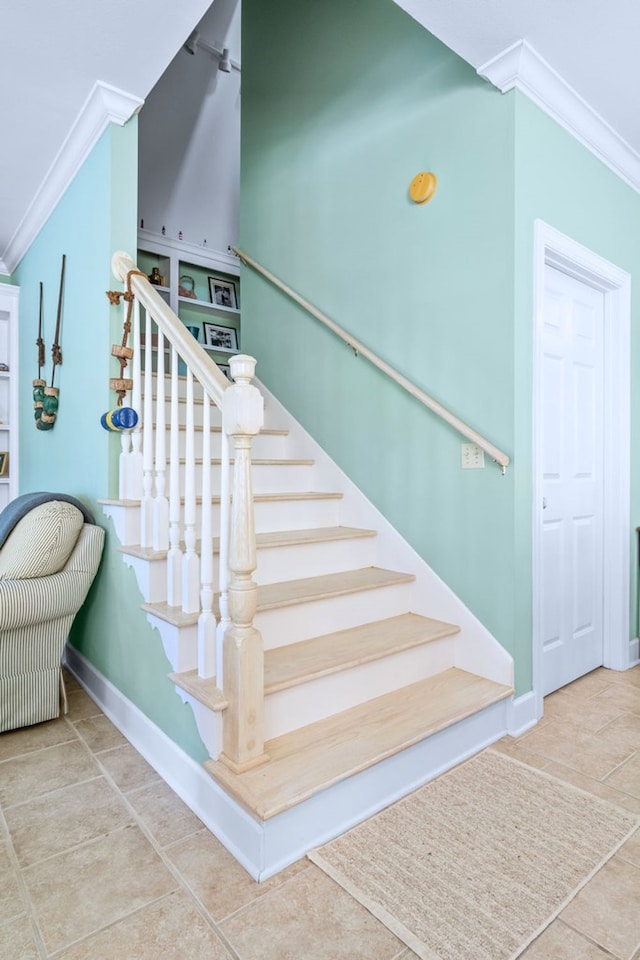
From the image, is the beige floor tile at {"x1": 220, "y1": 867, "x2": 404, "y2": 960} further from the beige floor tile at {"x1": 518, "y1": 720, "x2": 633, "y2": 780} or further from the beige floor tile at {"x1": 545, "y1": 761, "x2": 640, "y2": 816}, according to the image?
the beige floor tile at {"x1": 518, "y1": 720, "x2": 633, "y2": 780}

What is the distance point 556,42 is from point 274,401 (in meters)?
2.08

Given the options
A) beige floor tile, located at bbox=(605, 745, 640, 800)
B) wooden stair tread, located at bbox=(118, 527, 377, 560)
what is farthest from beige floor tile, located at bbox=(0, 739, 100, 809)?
beige floor tile, located at bbox=(605, 745, 640, 800)

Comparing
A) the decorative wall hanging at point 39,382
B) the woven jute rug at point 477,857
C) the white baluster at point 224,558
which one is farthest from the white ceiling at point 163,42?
the woven jute rug at point 477,857

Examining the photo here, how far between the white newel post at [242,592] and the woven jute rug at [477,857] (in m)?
0.37

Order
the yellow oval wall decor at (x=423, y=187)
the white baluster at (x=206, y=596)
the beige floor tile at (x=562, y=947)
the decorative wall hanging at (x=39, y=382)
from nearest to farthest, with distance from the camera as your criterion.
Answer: the beige floor tile at (x=562, y=947) → the white baluster at (x=206, y=596) → the yellow oval wall decor at (x=423, y=187) → the decorative wall hanging at (x=39, y=382)

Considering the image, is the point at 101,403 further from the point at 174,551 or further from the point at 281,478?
the point at 281,478

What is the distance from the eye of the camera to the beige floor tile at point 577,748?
1.89 m

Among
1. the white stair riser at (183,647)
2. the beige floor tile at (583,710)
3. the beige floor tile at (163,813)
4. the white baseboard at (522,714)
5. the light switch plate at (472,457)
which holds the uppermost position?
the light switch plate at (472,457)

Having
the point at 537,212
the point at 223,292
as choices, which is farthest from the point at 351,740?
the point at 223,292

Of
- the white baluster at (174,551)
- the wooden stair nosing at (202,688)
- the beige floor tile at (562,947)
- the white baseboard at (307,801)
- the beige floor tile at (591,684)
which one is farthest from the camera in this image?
the beige floor tile at (591,684)

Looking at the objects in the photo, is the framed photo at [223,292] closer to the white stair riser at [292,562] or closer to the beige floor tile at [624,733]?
A: the white stair riser at [292,562]

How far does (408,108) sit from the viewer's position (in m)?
2.48

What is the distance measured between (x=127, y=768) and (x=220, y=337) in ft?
11.5

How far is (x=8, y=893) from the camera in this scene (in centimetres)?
134
